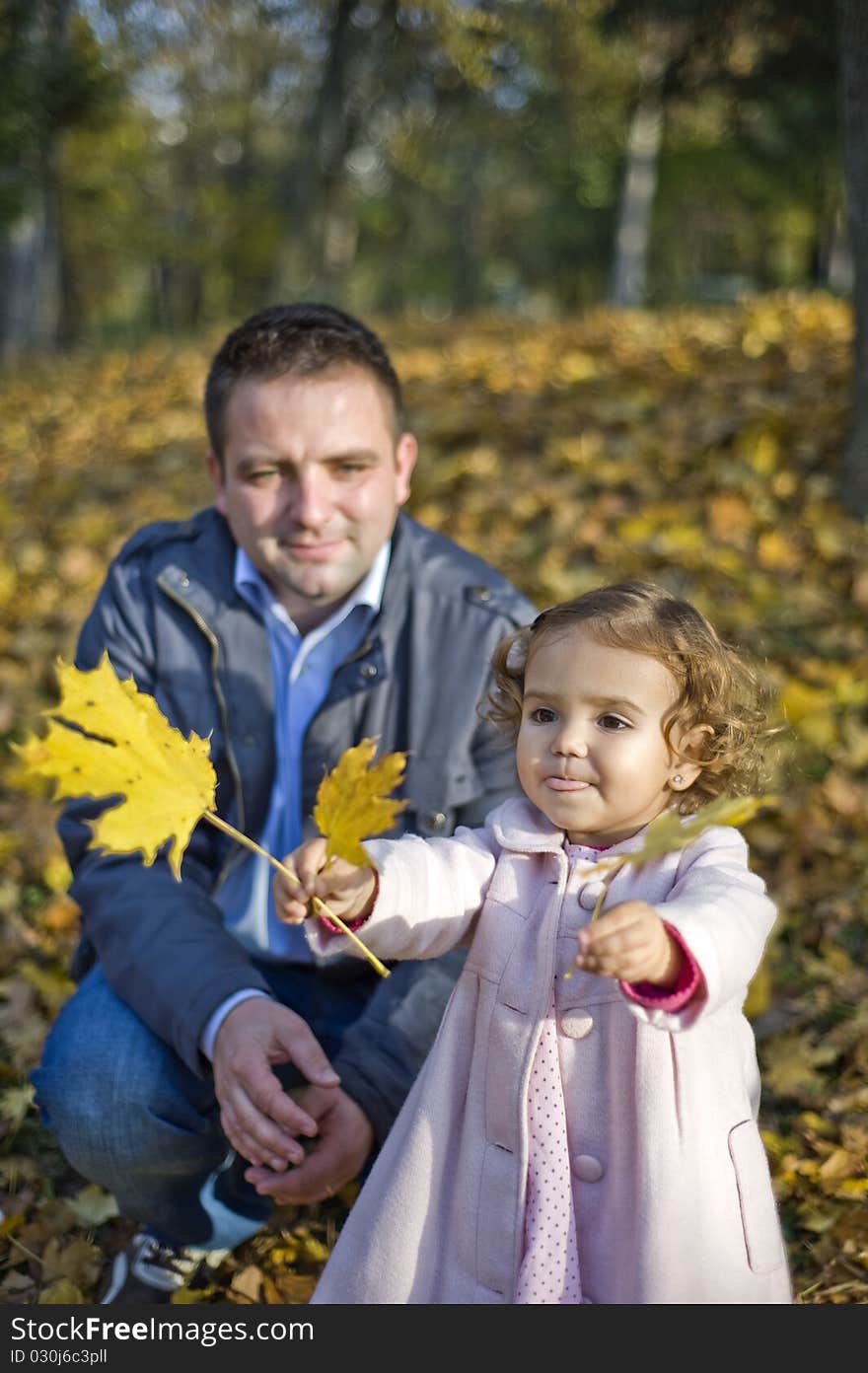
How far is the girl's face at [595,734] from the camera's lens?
1.51 metres

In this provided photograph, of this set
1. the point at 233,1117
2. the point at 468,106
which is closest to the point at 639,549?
the point at 233,1117

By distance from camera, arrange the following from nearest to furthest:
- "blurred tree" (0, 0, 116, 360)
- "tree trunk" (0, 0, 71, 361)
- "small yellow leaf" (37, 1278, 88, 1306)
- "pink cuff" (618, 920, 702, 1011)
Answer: "pink cuff" (618, 920, 702, 1011), "small yellow leaf" (37, 1278, 88, 1306), "blurred tree" (0, 0, 116, 360), "tree trunk" (0, 0, 71, 361)

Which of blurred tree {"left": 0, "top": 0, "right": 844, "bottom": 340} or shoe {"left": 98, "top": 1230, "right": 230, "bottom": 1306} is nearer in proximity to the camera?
shoe {"left": 98, "top": 1230, "right": 230, "bottom": 1306}

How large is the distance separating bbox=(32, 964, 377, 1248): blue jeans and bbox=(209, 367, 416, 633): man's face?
916mm

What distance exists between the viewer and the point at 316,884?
1.45 meters

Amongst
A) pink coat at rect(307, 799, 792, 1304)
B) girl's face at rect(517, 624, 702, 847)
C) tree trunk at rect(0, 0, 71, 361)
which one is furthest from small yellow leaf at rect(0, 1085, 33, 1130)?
tree trunk at rect(0, 0, 71, 361)

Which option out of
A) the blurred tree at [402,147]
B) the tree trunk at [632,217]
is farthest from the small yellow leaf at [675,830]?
the tree trunk at [632,217]

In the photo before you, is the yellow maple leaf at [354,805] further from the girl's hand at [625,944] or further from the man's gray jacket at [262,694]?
the man's gray jacket at [262,694]

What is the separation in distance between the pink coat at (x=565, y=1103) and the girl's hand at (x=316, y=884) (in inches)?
2.0

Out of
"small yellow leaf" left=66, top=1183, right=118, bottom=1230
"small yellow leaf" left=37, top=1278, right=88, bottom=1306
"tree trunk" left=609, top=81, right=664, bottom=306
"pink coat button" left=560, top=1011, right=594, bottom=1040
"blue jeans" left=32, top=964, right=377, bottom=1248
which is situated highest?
"tree trunk" left=609, top=81, right=664, bottom=306

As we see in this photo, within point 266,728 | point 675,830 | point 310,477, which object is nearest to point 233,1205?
point 266,728

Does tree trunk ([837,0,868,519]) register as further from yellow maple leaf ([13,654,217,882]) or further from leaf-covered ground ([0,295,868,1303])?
yellow maple leaf ([13,654,217,882])

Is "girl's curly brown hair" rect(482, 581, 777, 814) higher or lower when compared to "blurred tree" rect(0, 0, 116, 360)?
lower

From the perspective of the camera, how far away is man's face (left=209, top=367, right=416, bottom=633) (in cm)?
221
